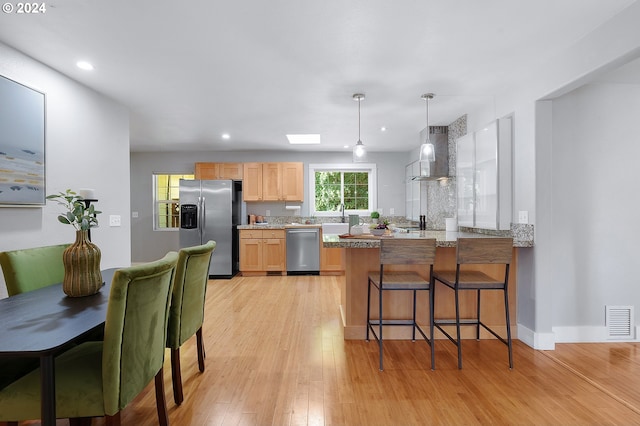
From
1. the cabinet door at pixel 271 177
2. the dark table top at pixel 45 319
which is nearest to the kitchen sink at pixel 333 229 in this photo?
the cabinet door at pixel 271 177

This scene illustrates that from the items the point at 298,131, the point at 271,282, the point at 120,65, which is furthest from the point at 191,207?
the point at 120,65

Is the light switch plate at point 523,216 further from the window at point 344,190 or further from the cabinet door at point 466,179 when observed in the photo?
the window at point 344,190

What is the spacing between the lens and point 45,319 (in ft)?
4.53

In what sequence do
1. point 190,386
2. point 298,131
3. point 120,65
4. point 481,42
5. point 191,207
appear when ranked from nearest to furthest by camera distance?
point 190,386 → point 481,42 → point 120,65 → point 298,131 → point 191,207

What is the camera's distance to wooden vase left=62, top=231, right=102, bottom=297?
175cm

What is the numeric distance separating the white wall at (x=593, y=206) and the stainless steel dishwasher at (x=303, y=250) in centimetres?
363

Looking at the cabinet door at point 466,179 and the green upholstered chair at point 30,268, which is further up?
the cabinet door at point 466,179

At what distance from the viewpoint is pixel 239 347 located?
8.95 ft

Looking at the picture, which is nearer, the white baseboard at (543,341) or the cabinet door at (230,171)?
the white baseboard at (543,341)

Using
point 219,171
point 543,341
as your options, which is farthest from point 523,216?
point 219,171

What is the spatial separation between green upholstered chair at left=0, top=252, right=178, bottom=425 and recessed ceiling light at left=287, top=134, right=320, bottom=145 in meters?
3.90

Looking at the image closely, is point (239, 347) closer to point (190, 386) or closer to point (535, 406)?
point (190, 386)

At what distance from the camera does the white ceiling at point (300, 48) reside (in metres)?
1.93

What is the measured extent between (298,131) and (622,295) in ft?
13.3
